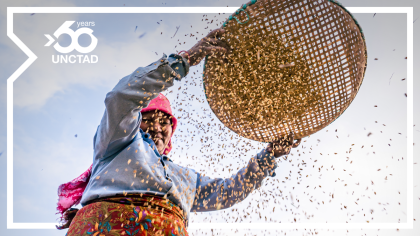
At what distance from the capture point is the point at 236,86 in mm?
1600

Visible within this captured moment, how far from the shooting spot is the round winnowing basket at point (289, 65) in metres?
1.52

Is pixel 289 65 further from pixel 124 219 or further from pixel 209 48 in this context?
pixel 124 219

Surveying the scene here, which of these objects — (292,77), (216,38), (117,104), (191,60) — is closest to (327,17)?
(292,77)

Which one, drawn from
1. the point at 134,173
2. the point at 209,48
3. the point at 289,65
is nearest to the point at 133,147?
the point at 134,173

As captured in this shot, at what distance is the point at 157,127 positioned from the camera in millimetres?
1719

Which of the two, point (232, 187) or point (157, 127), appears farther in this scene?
point (232, 187)

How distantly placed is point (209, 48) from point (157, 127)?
55cm

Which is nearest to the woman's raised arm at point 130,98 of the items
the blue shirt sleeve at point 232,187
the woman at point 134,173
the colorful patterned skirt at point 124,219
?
the woman at point 134,173

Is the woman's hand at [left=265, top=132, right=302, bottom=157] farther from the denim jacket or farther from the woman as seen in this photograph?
the denim jacket

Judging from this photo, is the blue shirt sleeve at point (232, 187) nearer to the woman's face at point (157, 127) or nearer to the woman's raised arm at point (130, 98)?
the woman's face at point (157, 127)

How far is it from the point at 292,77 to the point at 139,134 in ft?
Answer: 2.72

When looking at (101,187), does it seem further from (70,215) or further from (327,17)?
(327,17)

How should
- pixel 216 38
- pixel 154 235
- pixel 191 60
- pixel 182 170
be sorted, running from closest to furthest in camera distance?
pixel 154 235
pixel 191 60
pixel 216 38
pixel 182 170

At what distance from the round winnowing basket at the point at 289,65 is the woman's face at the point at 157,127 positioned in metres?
0.35
